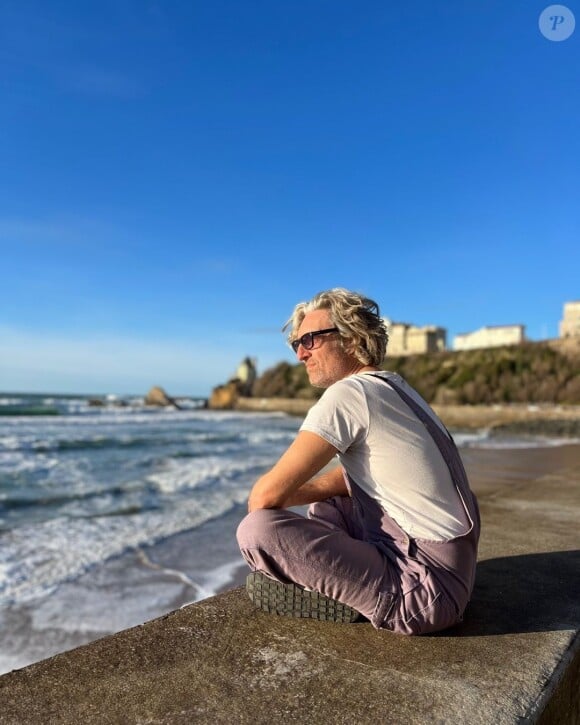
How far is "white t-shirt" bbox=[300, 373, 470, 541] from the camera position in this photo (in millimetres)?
1771

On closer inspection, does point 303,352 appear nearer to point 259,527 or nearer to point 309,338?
point 309,338

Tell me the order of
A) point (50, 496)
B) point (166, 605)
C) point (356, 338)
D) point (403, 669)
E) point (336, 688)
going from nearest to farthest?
point (336, 688) < point (403, 669) < point (356, 338) < point (166, 605) < point (50, 496)

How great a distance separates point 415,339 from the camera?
8444 centimetres

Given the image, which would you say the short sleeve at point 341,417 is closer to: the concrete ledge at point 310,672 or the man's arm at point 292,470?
the man's arm at point 292,470

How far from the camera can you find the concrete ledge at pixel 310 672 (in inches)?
57.7

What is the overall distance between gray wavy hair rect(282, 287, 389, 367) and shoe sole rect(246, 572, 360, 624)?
2.90 feet

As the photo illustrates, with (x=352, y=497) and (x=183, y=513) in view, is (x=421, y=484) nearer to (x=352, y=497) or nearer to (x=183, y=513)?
(x=352, y=497)

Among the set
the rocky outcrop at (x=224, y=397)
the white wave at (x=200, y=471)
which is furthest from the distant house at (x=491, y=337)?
the white wave at (x=200, y=471)

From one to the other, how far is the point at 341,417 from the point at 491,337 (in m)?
90.9

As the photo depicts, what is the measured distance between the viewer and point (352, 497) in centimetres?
213

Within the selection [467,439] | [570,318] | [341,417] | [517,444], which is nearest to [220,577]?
[341,417]

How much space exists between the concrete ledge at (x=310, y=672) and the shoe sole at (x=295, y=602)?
0.12 ft

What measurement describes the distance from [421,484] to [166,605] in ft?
10.9

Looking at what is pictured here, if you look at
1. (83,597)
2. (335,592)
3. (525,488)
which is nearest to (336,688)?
(335,592)
